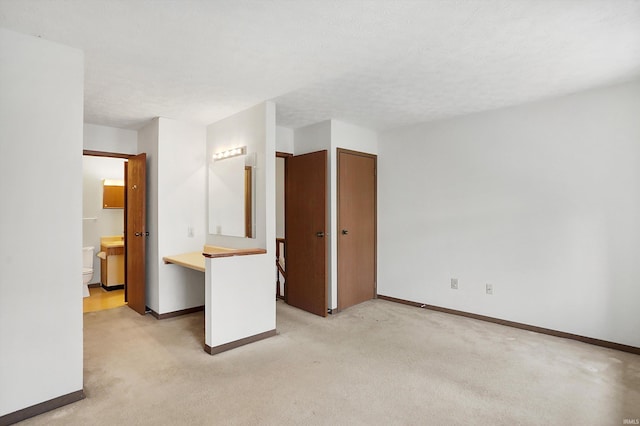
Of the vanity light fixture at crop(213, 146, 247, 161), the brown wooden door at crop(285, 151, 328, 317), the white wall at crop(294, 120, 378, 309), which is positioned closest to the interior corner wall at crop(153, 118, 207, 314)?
the vanity light fixture at crop(213, 146, 247, 161)

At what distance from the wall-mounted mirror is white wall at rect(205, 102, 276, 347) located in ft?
0.39

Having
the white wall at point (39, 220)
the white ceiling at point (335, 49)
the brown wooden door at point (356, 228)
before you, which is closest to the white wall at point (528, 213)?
the brown wooden door at point (356, 228)

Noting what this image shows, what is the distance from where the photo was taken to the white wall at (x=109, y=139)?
4215mm

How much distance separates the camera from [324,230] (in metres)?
4.12

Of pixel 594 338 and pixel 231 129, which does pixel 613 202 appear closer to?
pixel 594 338

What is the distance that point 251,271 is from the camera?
3354mm

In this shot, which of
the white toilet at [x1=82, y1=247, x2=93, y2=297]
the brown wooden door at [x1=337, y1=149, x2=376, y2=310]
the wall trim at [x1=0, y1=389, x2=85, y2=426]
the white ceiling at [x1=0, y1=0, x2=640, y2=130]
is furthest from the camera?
the white toilet at [x1=82, y1=247, x2=93, y2=297]

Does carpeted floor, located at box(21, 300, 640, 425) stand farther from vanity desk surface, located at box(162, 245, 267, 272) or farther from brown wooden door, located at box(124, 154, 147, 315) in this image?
vanity desk surface, located at box(162, 245, 267, 272)

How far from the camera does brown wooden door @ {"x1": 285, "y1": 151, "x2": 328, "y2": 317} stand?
4.16 metres

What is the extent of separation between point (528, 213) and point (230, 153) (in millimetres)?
3184

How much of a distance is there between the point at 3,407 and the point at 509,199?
4.40 metres

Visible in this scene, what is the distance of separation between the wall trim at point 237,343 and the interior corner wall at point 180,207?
4.06ft

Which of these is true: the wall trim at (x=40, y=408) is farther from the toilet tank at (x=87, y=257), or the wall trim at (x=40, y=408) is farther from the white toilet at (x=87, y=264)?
the toilet tank at (x=87, y=257)

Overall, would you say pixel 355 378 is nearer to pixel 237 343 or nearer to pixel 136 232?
pixel 237 343
